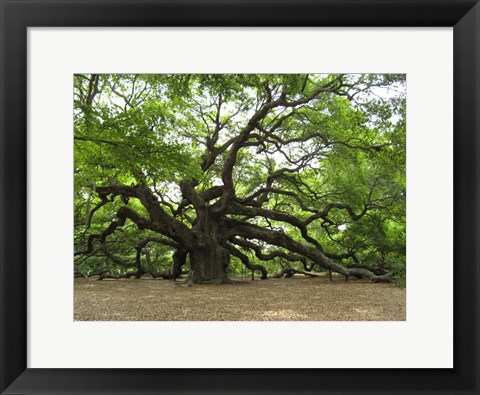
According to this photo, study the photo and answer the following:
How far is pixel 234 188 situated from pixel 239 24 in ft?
23.5

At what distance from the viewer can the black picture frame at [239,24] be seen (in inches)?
97.7

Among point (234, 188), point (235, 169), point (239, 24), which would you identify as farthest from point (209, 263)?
point (239, 24)

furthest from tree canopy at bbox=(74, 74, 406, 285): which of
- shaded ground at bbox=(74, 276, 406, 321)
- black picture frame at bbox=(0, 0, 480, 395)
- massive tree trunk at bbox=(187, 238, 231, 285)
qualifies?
black picture frame at bbox=(0, 0, 480, 395)

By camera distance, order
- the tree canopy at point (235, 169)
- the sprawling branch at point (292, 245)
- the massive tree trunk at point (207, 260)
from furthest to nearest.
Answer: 1. the sprawling branch at point (292, 245)
2. the massive tree trunk at point (207, 260)
3. the tree canopy at point (235, 169)

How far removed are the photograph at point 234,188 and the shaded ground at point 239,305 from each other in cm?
3

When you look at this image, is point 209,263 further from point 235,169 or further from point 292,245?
point 235,169

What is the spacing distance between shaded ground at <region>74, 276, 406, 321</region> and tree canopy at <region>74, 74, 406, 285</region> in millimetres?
1508

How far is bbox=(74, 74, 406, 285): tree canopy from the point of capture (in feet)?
19.8

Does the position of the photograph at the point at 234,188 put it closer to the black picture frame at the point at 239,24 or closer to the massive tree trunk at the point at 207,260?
the massive tree trunk at the point at 207,260

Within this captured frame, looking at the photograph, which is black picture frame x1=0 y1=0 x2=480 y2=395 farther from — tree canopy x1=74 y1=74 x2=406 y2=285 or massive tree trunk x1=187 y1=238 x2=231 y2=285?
massive tree trunk x1=187 y1=238 x2=231 y2=285

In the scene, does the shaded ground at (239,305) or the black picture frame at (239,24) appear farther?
the shaded ground at (239,305)

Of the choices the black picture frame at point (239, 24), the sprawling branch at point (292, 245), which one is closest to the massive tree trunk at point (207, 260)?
the sprawling branch at point (292, 245)
